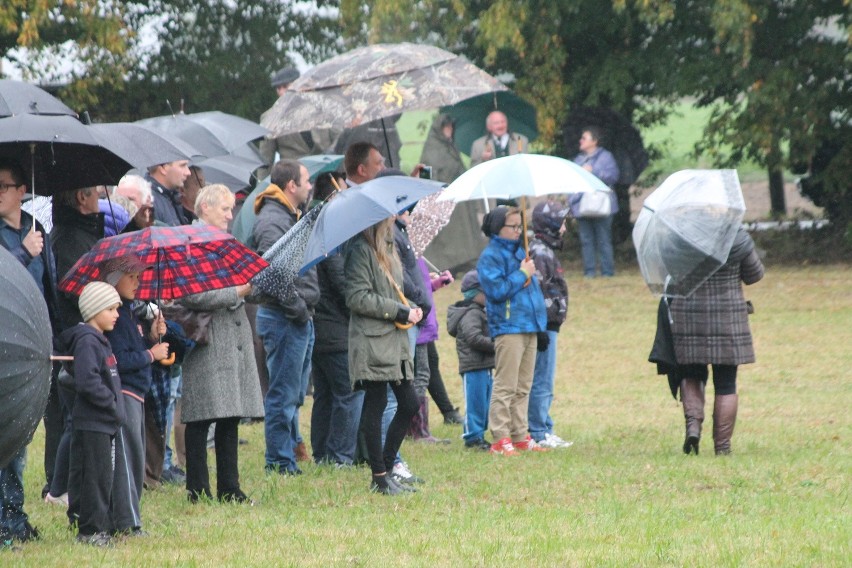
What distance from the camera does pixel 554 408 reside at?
12.8 metres

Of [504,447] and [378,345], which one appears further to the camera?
[504,447]

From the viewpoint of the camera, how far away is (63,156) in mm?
7977

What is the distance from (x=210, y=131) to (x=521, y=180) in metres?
4.03

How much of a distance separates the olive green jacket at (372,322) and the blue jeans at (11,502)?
206 centimetres

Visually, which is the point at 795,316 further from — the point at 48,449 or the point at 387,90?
the point at 48,449

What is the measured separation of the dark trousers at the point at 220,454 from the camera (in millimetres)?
8250

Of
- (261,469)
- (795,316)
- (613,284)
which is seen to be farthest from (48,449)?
(613,284)

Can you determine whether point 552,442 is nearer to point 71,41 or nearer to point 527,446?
point 527,446

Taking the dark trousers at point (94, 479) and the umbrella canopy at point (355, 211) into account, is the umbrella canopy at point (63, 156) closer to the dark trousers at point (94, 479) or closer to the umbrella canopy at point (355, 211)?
the umbrella canopy at point (355, 211)

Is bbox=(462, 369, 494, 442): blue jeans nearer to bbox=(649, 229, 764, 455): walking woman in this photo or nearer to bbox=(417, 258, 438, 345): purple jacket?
bbox=(417, 258, 438, 345): purple jacket

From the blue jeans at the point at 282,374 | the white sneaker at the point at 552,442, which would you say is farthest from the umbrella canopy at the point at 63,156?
the white sneaker at the point at 552,442

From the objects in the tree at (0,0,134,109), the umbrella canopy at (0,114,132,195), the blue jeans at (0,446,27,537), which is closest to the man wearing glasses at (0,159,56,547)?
the blue jeans at (0,446,27,537)

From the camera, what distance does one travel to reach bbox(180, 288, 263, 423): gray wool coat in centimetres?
812

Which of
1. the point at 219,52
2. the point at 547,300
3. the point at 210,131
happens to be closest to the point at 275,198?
the point at 547,300
